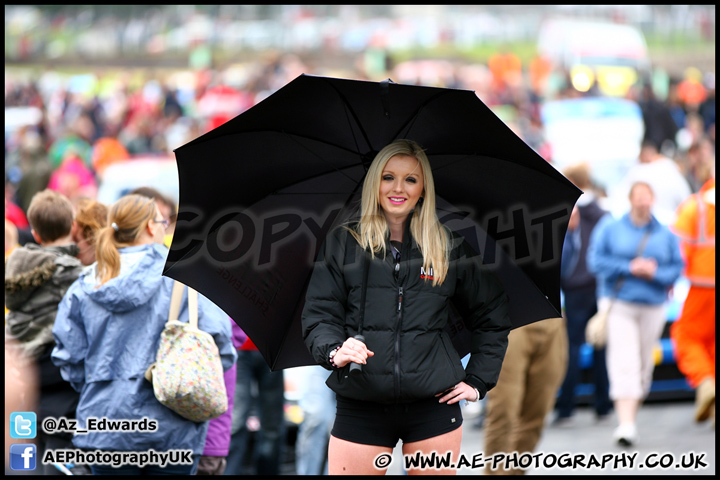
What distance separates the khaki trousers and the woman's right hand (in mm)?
2911

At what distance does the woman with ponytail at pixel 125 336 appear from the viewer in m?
4.54

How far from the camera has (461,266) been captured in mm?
3846

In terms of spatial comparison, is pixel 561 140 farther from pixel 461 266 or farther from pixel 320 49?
pixel 320 49

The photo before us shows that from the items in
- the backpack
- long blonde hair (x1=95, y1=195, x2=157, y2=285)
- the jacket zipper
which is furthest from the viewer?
long blonde hair (x1=95, y1=195, x2=157, y2=285)

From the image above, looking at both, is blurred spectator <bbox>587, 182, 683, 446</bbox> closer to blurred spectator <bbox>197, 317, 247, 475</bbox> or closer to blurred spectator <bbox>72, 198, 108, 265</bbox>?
blurred spectator <bbox>197, 317, 247, 475</bbox>

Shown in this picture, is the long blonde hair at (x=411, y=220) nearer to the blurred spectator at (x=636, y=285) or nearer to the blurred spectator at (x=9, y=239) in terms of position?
the blurred spectator at (x=9, y=239)

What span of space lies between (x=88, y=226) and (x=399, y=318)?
250cm

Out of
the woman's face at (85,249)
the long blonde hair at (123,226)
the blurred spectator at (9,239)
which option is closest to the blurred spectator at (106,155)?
the blurred spectator at (9,239)

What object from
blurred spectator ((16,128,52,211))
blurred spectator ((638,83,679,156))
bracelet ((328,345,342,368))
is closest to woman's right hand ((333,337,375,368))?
bracelet ((328,345,342,368))

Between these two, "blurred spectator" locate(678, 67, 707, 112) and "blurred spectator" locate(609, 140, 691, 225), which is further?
"blurred spectator" locate(678, 67, 707, 112)

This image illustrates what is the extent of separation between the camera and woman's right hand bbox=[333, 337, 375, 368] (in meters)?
3.48

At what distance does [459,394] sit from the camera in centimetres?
375

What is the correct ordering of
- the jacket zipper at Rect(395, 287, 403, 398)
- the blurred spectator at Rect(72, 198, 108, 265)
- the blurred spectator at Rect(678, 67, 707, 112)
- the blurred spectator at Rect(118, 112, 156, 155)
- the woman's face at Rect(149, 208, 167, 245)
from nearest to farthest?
the jacket zipper at Rect(395, 287, 403, 398), the woman's face at Rect(149, 208, 167, 245), the blurred spectator at Rect(72, 198, 108, 265), the blurred spectator at Rect(118, 112, 156, 155), the blurred spectator at Rect(678, 67, 707, 112)

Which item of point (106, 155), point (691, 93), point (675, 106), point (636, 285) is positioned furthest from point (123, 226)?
point (691, 93)
